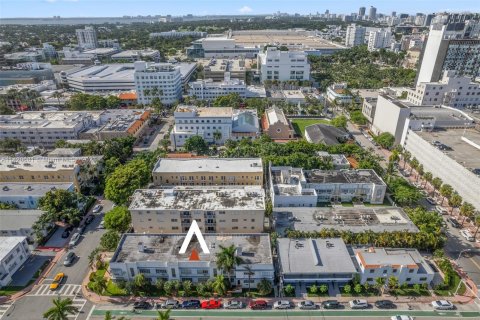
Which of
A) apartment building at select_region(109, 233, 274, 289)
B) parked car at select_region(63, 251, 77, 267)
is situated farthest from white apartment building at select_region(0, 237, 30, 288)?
apartment building at select_region(109, 233, 274, 289)

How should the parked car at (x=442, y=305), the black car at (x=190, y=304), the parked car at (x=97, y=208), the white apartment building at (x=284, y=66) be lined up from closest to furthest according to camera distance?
the parked car at (x=442, y=305)
the black car at (x=190, y=304)
the parked car at (x=97, y=208)
the white apartment building at (x=284, y=66)

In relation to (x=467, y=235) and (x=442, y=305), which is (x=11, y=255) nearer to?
(x=442, y=305)

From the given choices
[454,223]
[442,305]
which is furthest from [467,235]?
[442,305]

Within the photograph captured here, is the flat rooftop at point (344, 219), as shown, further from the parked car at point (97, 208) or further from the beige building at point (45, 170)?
the beige building at point (45, 170)

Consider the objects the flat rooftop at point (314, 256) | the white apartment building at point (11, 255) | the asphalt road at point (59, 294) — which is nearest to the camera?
the asphalt road at point (59, 294)

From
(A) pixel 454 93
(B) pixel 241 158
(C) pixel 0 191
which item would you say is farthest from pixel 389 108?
(C) pixel 0 191

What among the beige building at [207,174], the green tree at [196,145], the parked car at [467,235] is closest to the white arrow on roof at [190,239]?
the beige building at [207,174]
